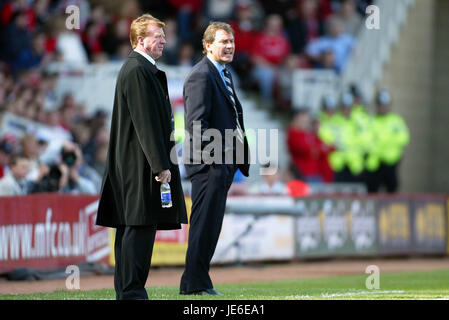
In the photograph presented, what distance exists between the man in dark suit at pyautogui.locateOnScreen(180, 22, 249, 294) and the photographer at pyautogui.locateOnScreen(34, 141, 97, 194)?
18.3 feet

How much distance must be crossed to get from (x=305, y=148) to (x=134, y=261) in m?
12.1

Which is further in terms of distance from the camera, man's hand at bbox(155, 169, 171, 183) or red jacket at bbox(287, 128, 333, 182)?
red jacket at bbox(287, 128, 333, 182)

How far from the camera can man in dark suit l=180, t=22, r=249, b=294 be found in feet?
33.2

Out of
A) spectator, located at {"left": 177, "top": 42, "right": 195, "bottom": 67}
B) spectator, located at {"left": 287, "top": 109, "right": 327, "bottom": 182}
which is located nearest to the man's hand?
spectator, located at {"left": 287, "top": 109, "right": 327, "bottom": 182}

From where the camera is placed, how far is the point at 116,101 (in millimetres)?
9086

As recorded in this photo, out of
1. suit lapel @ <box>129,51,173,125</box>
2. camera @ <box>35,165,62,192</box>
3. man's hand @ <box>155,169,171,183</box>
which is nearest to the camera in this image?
man's hand @ <box>155,169,171,183</box>

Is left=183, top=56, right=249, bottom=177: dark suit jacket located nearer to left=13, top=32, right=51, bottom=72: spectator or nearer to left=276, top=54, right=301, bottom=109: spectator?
left=13, top=32, right=51, bottom=72: spectator

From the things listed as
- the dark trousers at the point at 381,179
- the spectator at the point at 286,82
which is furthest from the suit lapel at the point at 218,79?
the spectator at the point at 286,82

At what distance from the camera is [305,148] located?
20.7 meters

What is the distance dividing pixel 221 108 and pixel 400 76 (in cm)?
1577

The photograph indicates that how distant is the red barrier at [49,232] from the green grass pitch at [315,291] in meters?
2.66

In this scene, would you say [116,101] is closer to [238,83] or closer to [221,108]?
[221,108]

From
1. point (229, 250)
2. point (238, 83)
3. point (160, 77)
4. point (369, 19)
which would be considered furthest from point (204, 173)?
point (369, 19)

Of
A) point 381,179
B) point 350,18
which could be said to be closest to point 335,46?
point 350,18
